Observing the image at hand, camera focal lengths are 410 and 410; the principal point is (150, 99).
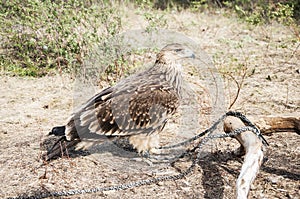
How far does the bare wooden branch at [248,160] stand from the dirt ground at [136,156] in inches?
19.0

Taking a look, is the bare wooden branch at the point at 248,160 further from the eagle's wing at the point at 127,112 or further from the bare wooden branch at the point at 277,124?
the eagle's wing at the point at 127,112

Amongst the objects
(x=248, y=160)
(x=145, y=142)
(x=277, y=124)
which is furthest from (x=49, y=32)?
(x=248, y=160)

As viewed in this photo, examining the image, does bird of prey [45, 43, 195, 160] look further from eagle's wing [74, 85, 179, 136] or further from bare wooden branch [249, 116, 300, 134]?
bare wooden branch [249, 116, 300, 134]

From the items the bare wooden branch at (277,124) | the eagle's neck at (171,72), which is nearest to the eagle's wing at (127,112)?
the eagle's neck at (171,72)

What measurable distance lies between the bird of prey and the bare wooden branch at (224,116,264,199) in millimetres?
798

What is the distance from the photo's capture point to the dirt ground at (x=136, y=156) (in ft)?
12.6

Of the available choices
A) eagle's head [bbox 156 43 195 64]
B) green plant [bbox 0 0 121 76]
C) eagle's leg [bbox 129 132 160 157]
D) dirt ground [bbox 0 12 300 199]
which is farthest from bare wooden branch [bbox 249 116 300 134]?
green plant [bbox 0 0 121 76]

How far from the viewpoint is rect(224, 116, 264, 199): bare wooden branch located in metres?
3.09

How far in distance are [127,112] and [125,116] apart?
47 mm

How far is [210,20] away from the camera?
11148 mm

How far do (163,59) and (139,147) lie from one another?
1088 mm

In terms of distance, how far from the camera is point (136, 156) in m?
4.55

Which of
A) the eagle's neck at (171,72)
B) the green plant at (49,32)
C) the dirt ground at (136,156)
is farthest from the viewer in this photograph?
the green plant at (49,32)

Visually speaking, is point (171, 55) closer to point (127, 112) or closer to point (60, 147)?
point (127, 112)
